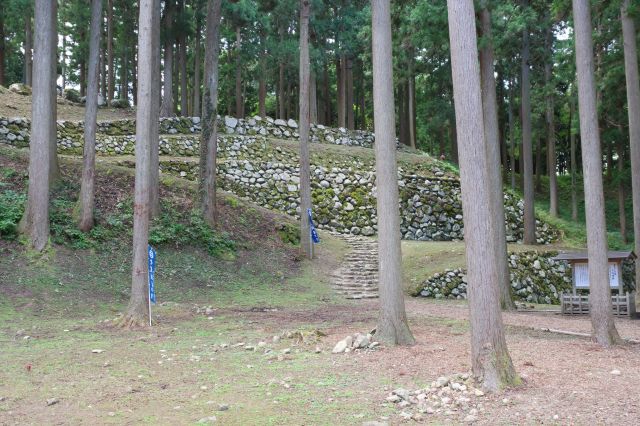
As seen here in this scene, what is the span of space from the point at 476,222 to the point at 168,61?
21.3m

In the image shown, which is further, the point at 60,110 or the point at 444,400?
the point at 60,110

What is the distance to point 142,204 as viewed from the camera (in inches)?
391

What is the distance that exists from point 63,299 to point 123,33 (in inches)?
929

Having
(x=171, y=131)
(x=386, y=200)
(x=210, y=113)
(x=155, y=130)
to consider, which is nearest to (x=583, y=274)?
(x=386, y=200)

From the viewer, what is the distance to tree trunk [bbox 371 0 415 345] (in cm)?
809

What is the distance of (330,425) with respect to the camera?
480cm

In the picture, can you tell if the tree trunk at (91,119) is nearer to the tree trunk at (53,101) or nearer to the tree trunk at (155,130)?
the tree trunk at (53,101)

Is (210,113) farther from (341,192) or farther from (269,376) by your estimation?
(269,376)

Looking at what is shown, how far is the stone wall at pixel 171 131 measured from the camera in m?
20.8

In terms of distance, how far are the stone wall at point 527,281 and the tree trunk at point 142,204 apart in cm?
902

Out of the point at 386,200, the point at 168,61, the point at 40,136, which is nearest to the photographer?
the point at 386,200

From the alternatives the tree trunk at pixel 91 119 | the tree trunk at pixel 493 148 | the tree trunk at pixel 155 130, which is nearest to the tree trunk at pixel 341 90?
the tree trunk at pixel 155 130

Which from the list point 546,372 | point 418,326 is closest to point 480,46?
point 418,326

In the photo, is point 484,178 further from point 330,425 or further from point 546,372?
point 330,425
